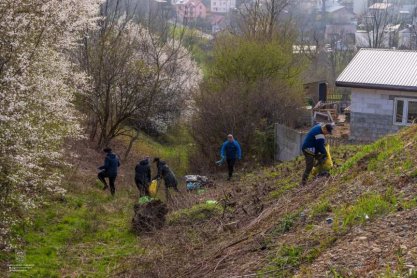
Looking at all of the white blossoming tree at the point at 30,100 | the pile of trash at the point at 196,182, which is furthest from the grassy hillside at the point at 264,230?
the white blossoming tree at the point at 30,100

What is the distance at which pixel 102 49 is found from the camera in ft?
79.9

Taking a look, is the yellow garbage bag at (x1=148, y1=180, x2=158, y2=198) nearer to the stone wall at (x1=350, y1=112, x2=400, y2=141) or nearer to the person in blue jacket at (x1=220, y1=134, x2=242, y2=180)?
Result: the person in blue jacket at (x1=220, y1=134, x2=242, y2=180)

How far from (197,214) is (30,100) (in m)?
4.76

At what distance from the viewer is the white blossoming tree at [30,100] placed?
12.7 metres

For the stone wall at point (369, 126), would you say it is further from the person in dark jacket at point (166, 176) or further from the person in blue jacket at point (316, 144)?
the person in blue jacket at point (316, 144)

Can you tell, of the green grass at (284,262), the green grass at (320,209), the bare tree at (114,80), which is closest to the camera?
the green grass at (284,262)

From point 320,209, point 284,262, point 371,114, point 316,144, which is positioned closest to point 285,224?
point 320,209

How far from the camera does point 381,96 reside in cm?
2270

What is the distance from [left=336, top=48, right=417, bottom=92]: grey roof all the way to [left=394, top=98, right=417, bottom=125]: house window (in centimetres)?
68

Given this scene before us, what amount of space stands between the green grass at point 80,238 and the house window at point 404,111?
11.0m

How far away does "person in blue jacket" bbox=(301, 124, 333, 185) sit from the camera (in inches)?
513

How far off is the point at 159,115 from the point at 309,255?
2480 cm

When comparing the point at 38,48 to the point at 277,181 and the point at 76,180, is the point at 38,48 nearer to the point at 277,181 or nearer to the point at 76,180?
the point at 76,180

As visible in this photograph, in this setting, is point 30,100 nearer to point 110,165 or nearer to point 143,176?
point 110,165
